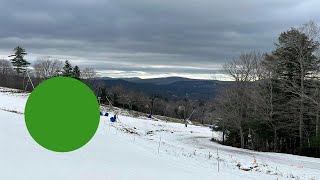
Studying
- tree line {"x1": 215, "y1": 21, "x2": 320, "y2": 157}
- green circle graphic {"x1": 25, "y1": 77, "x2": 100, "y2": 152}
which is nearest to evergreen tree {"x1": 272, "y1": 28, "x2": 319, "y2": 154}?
tree line {"x1": 215, "y1": 21, "x2": 320, "y2": 157}

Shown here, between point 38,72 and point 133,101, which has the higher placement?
point 38,72

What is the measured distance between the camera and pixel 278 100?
131 feet

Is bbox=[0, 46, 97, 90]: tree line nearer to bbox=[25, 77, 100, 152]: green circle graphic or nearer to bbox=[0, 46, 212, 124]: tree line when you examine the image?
bbox=[0, 46, 212, 124]: tree line

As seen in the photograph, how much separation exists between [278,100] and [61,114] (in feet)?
124

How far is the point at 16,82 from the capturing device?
126 meters

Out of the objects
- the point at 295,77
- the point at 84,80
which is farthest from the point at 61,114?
the point at 84,80

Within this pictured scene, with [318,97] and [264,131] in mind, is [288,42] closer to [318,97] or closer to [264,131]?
[318,97]

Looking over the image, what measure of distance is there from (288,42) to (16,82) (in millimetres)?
109086

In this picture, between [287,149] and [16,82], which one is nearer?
[287,149]

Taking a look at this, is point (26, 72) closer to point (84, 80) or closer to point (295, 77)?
point (84, 80)

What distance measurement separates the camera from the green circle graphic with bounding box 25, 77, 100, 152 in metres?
4.91

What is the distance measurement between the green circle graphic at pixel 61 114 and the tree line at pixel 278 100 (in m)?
30.3

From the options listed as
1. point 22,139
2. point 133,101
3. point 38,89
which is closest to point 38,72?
point 133,101

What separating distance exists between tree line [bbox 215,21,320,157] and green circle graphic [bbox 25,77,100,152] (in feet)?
99.5
